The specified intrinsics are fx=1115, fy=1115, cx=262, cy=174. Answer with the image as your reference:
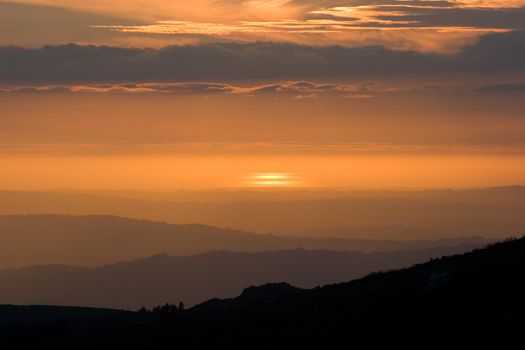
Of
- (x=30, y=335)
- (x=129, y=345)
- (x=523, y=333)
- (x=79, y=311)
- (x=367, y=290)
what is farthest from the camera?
(x=79, y=311)

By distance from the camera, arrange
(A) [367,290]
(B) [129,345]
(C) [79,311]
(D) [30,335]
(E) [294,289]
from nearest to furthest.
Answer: (B) [129,345]
(A) [367,290]
(D) [30,335]
(E) [294,289]
(C) [79,311]

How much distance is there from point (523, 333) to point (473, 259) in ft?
49.4

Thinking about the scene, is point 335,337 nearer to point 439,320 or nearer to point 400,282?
point 439,320

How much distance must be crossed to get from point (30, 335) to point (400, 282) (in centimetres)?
2244

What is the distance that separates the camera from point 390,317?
44.9m

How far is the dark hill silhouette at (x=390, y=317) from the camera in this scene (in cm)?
4084

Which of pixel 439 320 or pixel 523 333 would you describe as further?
pixel 439 320

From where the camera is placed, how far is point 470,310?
140ft

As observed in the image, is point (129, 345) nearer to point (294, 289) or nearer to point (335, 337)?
point (335, 337)

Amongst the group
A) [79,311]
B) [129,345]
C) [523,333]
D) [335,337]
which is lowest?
[523,333]

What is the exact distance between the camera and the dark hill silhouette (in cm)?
4084

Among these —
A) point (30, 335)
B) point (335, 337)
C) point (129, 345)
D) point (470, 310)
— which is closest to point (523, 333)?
point (470, 310)

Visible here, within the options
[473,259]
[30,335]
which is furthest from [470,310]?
[30,335]

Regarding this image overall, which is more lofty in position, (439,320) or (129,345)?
(129,345)
